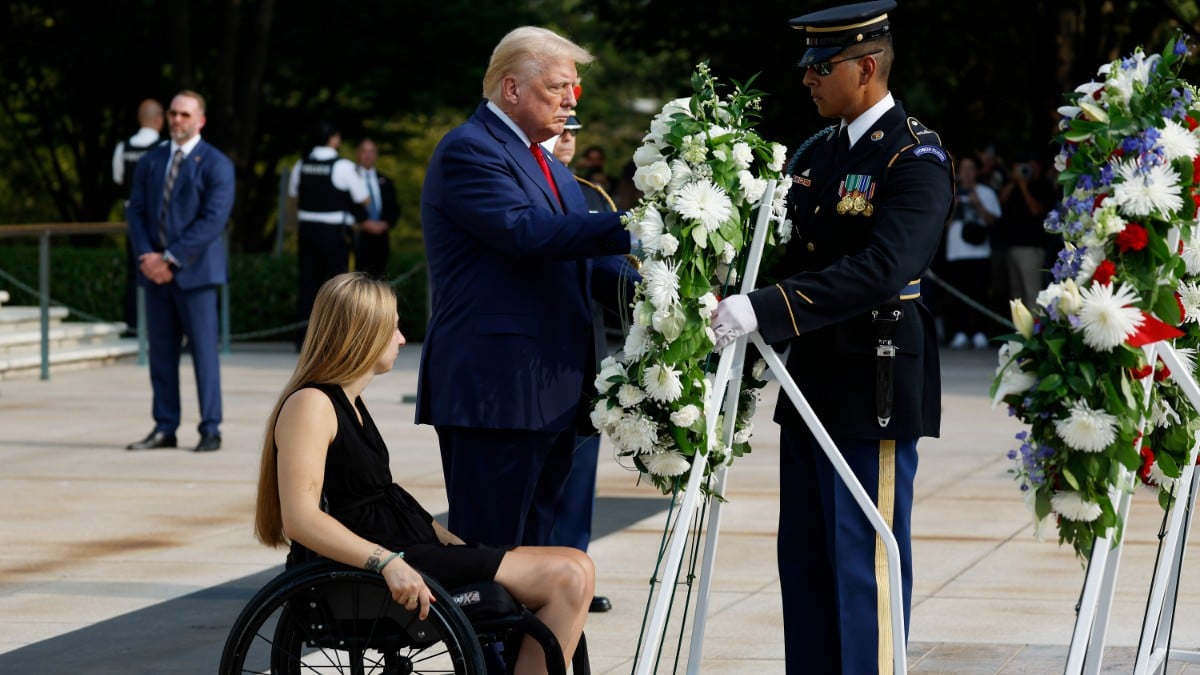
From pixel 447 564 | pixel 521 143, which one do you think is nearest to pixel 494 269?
pixel 521 143

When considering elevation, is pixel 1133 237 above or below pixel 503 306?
above

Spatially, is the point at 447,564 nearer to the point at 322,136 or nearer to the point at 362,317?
the point at 362,317

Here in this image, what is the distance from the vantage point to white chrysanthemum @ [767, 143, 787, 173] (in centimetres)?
436

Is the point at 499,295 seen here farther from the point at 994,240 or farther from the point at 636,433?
the point at 994,240

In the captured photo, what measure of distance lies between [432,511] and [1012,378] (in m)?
4.95

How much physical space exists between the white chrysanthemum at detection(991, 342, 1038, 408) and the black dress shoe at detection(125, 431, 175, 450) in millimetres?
7611

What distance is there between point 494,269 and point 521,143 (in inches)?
13.7

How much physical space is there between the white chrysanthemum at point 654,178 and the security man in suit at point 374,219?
13709mm

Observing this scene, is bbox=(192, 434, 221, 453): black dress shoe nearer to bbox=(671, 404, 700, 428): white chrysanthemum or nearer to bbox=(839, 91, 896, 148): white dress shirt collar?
bbox=(839, 91, 896, 148): white dress shirt collar

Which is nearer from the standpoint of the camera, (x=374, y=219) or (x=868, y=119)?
(x=868, y=119)

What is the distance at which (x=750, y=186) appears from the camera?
14.1ft

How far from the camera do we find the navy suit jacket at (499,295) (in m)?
4.64

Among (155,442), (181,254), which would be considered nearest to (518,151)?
(181,254)

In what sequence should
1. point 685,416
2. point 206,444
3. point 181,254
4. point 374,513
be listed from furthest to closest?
point 206,444 → point 181,254 → point 374,513 → point 685,416
